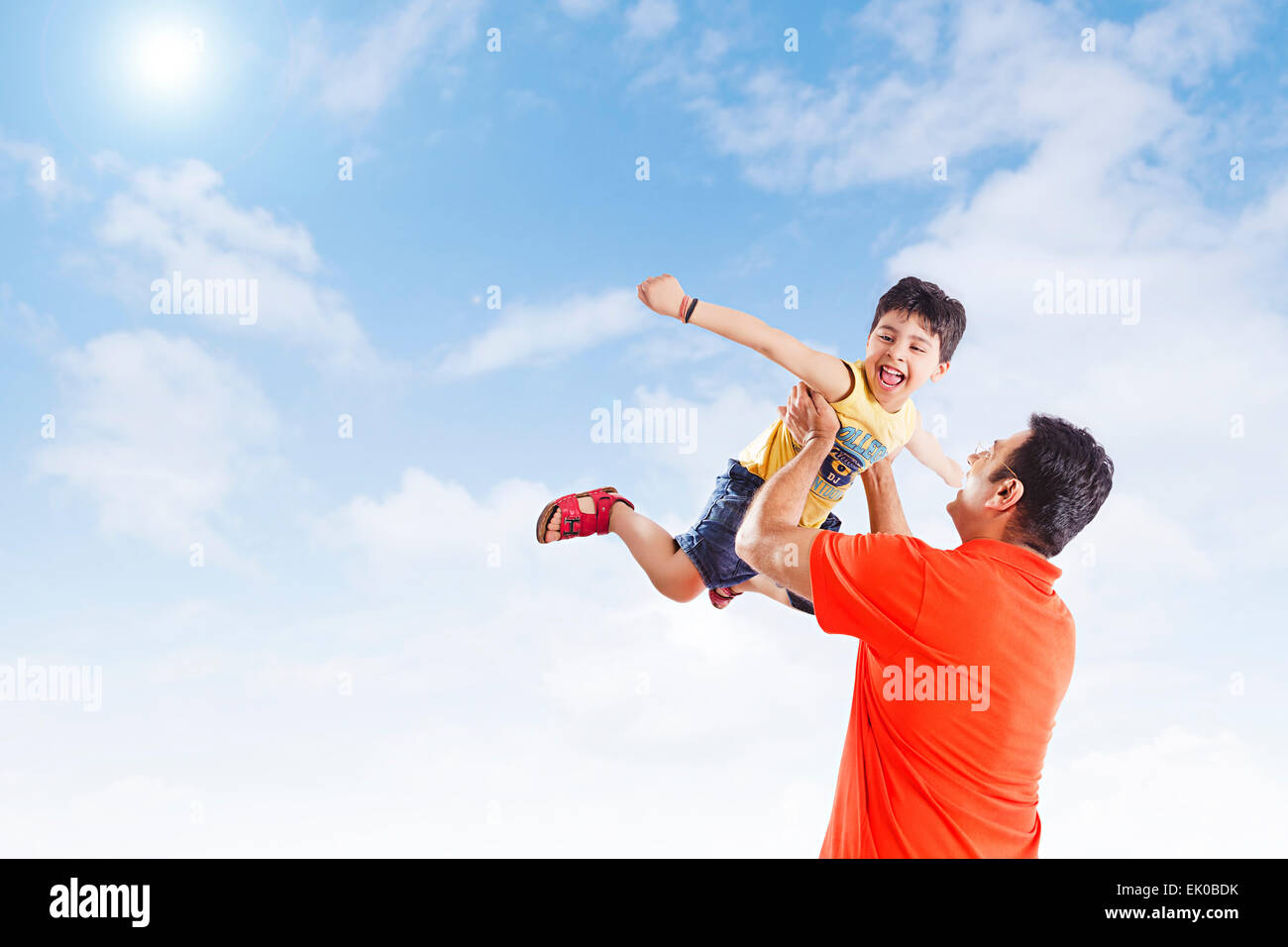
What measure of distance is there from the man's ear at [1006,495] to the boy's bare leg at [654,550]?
3.66ft

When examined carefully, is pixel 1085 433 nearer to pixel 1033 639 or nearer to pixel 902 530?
pixel 1033 639

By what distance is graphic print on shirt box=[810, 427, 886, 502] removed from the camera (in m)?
2.84

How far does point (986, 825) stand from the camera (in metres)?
2.22

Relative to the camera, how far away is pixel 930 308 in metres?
2.93

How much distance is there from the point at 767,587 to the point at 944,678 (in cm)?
109

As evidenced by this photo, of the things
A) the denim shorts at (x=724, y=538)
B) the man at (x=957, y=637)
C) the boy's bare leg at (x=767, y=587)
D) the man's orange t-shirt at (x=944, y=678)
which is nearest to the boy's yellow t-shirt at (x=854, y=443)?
the denim shorts at (x=724, y=538)

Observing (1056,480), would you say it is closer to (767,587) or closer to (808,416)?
(808,416)

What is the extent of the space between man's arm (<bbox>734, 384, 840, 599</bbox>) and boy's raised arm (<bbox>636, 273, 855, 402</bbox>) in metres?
0.32

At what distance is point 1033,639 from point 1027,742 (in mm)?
259

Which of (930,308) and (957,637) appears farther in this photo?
(930,308)

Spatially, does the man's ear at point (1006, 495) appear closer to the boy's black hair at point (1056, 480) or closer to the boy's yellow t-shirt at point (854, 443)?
the boy's black hair at point (1056, 480)

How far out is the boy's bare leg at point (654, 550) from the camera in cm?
317

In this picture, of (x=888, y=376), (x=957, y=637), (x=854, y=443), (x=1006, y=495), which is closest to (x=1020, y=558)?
(x=1006, y=495)
